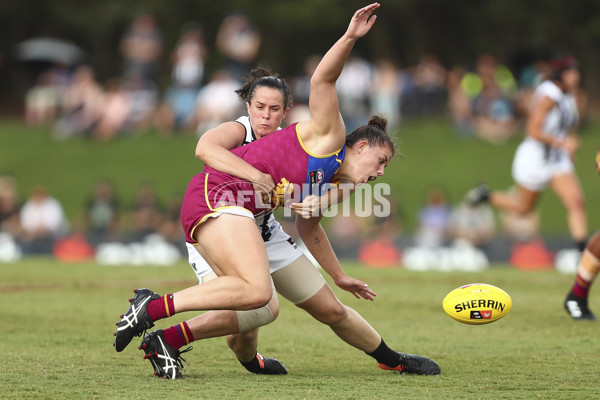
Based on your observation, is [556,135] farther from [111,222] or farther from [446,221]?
[111,222]

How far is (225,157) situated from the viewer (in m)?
5.67

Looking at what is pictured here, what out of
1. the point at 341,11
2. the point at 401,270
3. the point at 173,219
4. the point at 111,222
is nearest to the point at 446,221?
the point at 401,270

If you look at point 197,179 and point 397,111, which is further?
point 397,111

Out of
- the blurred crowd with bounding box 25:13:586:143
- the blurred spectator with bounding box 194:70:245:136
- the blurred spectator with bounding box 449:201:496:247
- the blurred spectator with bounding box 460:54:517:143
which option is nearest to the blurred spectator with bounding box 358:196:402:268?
the blurred spectator with bounding box 449:201:496:247

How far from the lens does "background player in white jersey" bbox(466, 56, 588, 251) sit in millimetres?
10688

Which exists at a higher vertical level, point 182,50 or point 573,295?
point 182,50

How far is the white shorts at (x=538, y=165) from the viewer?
10930mm

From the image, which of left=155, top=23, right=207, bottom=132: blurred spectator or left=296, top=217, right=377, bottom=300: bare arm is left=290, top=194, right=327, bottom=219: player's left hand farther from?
left=155, top=23, right=207, bottom=132: blurred spectator

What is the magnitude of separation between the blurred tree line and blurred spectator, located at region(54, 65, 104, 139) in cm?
933

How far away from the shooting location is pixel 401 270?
13781 mm

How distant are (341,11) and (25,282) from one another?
22.9m

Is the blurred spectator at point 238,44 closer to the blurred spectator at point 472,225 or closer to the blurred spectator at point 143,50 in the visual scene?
the blurred spectator at point 143,50

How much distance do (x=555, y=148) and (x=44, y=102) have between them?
18.2 m

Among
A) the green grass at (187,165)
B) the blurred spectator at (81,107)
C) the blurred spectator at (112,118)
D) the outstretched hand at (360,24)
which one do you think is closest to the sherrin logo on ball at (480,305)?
the outstretched hand at (360,24)
